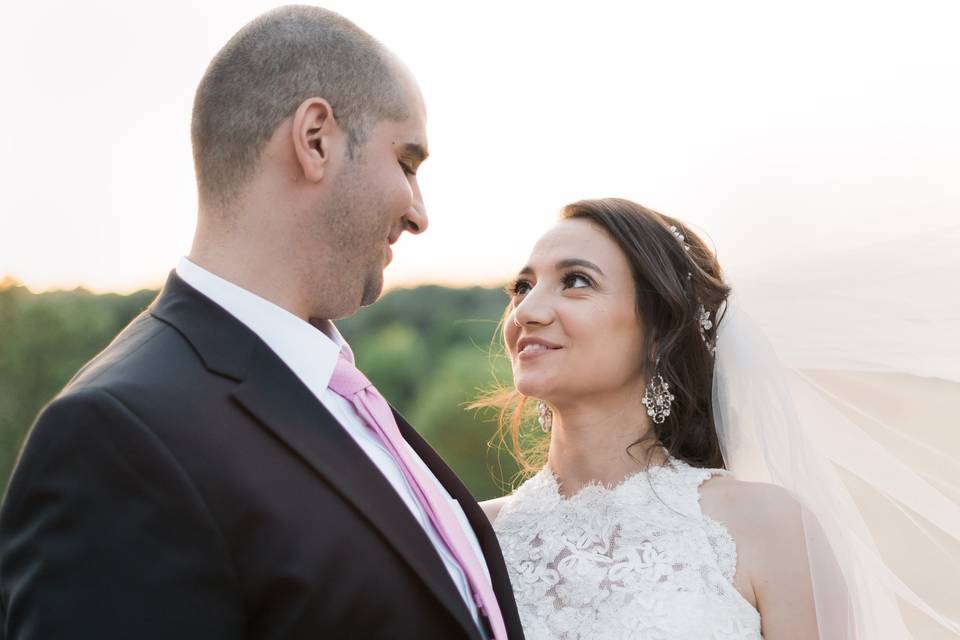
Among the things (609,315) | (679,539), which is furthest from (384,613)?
(609,315)

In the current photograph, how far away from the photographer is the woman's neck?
411 centimetres

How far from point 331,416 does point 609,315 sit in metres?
1.92

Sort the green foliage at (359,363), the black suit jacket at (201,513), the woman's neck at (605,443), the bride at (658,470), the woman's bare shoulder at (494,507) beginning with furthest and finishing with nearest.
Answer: the green foliage at (359,363)
the woman's bare shoulder at (494,507)
the woman's neck at (605,443)
the bride at (658,470)
the black suit jacket at (201,513)

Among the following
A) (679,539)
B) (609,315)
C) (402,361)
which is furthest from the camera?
(402,361)

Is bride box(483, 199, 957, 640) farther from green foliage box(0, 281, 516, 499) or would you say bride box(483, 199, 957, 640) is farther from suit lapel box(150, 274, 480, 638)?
green foliage box(0, 281, 516, 499)

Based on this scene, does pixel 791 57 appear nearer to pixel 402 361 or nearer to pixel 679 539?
pixel 679 539

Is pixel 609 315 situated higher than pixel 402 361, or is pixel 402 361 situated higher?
pixel 609 315

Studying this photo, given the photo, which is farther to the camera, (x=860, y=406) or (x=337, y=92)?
(x=860, y=406)

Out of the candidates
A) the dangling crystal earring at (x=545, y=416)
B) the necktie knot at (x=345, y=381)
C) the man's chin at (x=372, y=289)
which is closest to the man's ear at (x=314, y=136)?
the man's chin at (x=372, y=289)

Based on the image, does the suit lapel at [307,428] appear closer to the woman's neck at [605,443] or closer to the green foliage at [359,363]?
the woman's neck at [605,443]

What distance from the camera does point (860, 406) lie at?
3.62 metres

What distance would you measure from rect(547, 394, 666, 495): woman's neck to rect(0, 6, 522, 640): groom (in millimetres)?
1132

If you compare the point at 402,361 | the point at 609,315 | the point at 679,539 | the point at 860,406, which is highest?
the point at 609,315

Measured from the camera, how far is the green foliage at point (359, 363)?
2491cm
